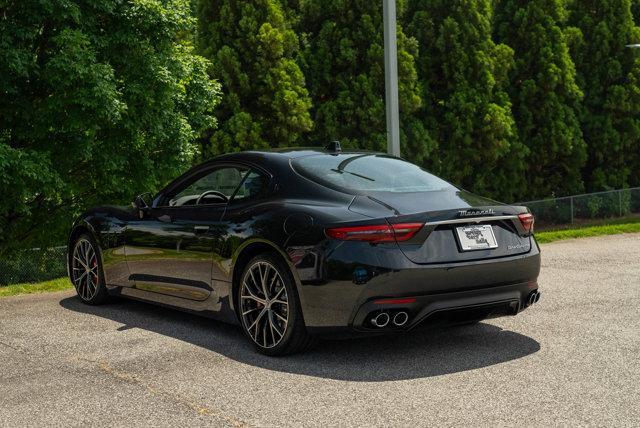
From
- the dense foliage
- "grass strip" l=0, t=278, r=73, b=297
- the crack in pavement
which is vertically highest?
the dense foliage

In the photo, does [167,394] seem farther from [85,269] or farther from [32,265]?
[32,265]

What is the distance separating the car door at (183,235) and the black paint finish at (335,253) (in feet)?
0.04

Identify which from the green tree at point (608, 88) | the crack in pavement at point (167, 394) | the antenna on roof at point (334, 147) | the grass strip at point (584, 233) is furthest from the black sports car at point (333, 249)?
the green tree at point (608, 88)

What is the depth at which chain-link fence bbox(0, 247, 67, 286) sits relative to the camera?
10.9m

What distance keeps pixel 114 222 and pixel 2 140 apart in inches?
103

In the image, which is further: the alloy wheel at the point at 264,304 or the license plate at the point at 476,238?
the alloy wheel at the point at 264,304

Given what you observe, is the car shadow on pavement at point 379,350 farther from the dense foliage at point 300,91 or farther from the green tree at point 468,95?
the green tree at point 468,95

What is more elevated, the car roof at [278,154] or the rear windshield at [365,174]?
the car roof at [278,154]

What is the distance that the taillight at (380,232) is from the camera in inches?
221

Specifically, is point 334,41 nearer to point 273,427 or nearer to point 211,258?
point 211,258

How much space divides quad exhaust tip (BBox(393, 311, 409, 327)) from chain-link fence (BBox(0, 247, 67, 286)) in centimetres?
673

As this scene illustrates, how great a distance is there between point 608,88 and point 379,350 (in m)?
18.0

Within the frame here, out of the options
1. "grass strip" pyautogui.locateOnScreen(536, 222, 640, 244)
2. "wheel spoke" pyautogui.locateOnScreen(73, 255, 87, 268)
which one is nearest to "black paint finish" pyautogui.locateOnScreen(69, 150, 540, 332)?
"wheel spoke" pyautogui.locateOnScreen(73, 255, 87, 268)

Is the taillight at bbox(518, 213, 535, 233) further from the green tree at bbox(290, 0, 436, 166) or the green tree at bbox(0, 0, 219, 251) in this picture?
the green tree at bbox(290, 0, 436, 166)
